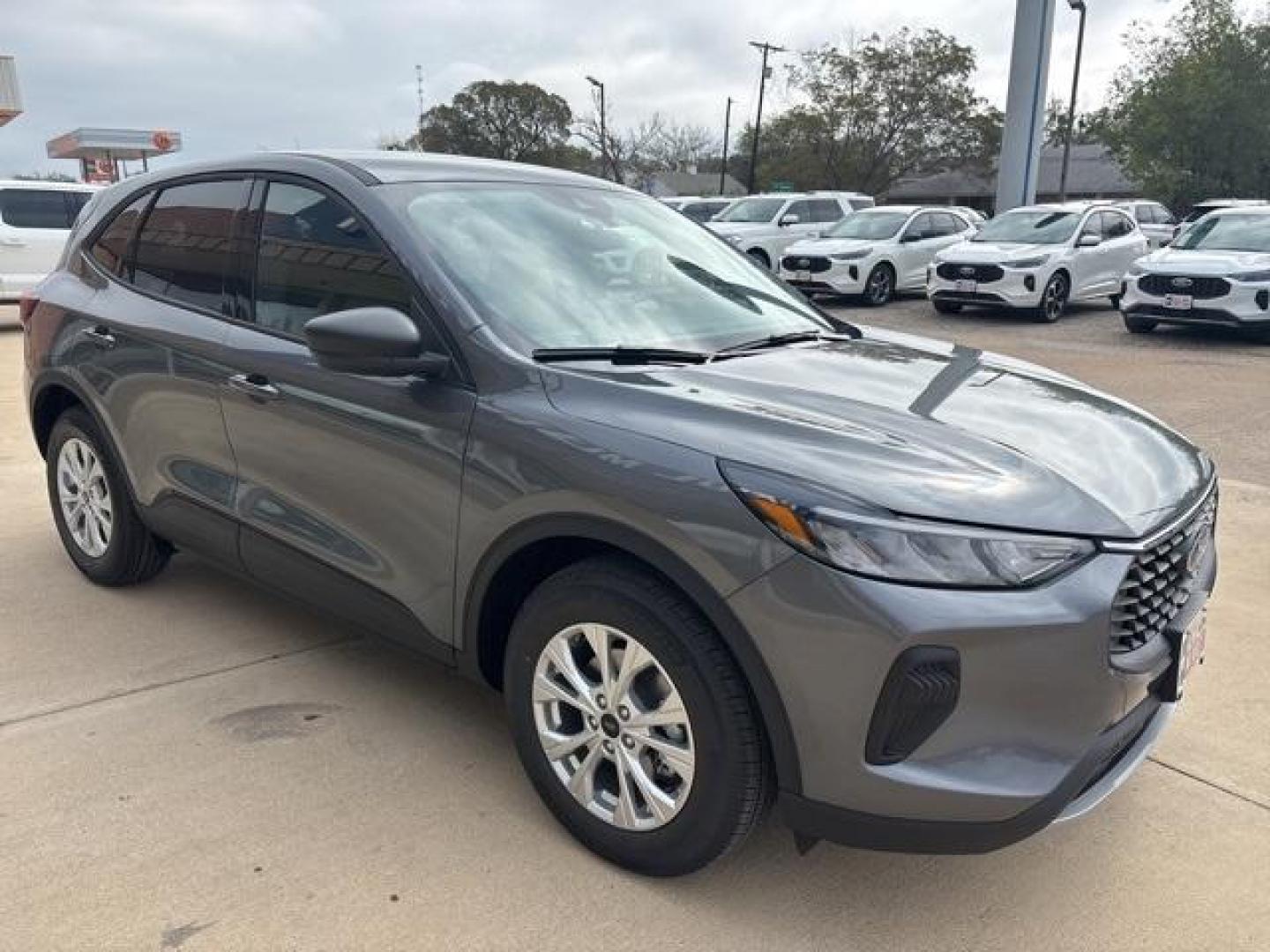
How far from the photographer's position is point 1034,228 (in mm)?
15102

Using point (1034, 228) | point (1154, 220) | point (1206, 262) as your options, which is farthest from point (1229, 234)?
point (1154, 220)

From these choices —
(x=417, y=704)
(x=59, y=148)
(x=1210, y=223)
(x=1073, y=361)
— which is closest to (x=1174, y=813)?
(x=417, y=704)

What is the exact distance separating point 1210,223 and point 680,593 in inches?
521

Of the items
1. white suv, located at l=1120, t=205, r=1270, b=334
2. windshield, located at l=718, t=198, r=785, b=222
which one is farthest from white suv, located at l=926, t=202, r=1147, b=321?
windshield, located at l=718, t=198, r=785, b=222

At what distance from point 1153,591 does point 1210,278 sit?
1134cm

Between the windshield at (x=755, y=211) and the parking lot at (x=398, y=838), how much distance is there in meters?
16.1

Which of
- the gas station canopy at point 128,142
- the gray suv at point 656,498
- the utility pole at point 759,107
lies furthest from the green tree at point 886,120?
the gray suv at point 656,498

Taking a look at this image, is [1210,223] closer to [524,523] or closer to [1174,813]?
[1174,813]

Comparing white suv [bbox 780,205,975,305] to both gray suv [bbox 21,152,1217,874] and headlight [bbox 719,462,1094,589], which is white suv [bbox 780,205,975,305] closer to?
gray suv [bbox 21,152,1217,874]

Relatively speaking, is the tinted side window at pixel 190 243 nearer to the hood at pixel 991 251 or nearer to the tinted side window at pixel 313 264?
the tinted side window at pixel 313 264

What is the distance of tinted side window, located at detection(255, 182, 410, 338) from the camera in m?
2.92

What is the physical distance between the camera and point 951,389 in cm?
278

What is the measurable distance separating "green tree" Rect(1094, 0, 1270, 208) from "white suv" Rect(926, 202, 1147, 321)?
23161 mm

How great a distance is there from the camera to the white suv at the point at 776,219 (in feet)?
60.8
